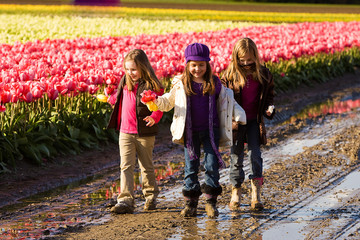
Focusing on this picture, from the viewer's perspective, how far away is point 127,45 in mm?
16688

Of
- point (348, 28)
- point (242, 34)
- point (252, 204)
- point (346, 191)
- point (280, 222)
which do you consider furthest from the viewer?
point (348, 28)

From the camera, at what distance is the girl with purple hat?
550 cm

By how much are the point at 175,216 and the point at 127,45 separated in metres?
11.4

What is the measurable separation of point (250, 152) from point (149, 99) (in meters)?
1.16

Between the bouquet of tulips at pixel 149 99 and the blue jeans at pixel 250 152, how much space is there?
98 centimetres

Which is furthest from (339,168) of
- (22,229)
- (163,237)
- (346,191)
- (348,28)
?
(348,28)

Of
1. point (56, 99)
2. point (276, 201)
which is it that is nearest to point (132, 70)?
point (276, 201)

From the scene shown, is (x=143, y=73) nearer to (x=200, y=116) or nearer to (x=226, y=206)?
(x=200, y=116)

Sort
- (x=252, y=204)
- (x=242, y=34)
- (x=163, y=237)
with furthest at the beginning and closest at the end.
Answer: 1. (x=242, y=34)
2. (x=252, y=204)
3. (x=163, y=237)

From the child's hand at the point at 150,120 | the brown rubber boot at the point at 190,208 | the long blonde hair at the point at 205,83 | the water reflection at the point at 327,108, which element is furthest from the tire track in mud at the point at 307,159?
the long blonde hair at the point at 205,83

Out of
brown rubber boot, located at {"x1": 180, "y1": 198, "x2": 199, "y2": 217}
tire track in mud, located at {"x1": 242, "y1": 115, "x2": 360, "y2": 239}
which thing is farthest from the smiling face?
tire track in mud, located at {"x1": 242, "y1": 115, "x2": 360, "y2": 239}

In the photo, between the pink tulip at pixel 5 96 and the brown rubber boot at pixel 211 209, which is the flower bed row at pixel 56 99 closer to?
the pink tulip at pixel 5 96

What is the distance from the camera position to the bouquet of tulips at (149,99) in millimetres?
5281

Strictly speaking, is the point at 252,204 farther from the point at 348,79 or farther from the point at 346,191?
the point at 348,79
